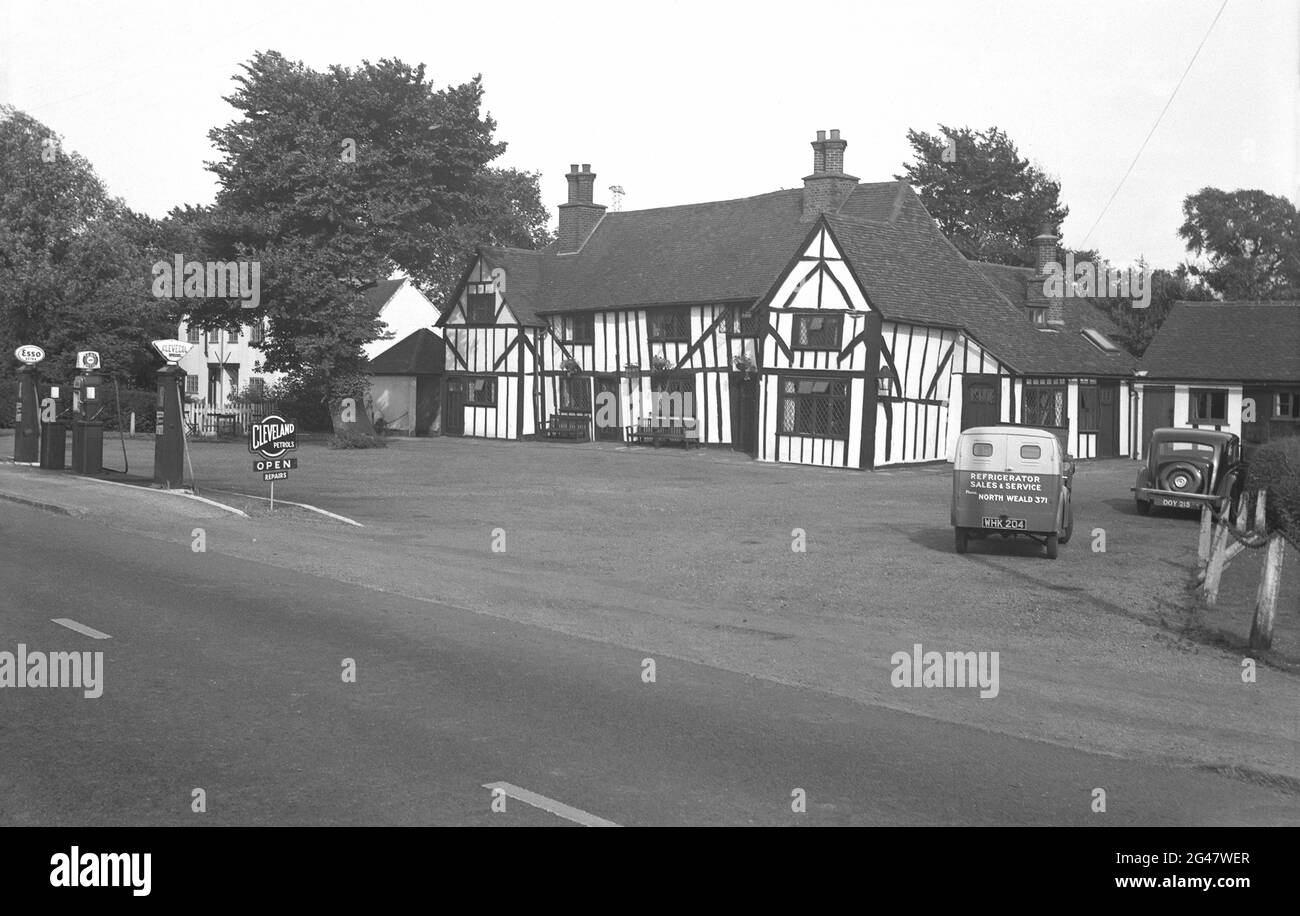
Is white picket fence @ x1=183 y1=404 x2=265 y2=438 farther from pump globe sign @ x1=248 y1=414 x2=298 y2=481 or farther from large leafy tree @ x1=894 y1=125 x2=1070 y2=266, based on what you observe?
large leafy tree @ x1=894 y1=125 x2=1070 y2=266

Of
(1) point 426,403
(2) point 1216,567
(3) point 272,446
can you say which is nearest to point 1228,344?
(1) point 426,403

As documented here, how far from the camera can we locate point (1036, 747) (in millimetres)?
8570

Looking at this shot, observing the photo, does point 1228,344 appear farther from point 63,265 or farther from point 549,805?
point 63,265

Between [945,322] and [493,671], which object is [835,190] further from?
[493,671]

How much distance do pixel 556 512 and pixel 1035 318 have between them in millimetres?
29890

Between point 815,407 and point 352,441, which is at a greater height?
point 815,407

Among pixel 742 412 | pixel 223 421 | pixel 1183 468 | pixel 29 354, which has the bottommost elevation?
pixel 1183 468

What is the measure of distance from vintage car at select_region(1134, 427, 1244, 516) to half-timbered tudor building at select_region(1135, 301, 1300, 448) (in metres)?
21.2

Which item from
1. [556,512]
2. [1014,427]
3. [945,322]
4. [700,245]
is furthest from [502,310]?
[1014,427]

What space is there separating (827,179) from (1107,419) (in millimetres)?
13589

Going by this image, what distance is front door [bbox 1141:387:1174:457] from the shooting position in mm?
47438

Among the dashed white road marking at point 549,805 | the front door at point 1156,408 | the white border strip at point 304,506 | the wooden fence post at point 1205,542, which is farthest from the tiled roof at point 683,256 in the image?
the dashed white road marking at point 549,805

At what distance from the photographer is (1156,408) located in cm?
4775

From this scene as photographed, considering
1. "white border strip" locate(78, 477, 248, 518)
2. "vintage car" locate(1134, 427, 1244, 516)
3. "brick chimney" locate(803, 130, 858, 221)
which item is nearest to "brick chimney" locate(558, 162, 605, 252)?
"brick chimney" locate(803, 130, 858, 221)
